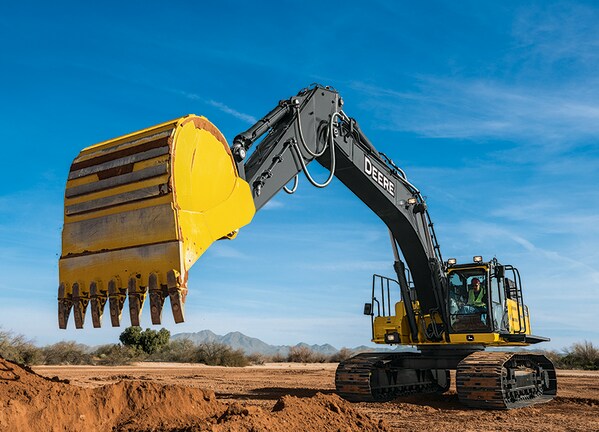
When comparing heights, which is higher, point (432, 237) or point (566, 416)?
point (432, 237)

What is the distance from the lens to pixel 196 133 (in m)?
7.48

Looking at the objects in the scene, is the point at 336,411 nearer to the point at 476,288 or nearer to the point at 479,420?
the point at 479,420

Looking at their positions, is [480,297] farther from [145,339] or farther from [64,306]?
[145,339]

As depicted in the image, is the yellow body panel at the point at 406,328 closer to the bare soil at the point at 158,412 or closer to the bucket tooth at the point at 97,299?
the bare soil at the point at 158,412

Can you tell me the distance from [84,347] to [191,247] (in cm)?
2986

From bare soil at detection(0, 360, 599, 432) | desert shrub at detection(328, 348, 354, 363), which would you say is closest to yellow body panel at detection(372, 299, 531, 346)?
bare soil at detection(0, 360, 599, 432)

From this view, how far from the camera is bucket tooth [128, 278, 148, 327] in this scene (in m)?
6.88

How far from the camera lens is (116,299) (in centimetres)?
710

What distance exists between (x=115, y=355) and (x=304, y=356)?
42.1ft

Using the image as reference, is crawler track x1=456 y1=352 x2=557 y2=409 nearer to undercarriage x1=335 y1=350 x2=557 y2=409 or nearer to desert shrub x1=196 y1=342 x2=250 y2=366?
undercarriage x1=335 y1=350 x2=557 y2=409

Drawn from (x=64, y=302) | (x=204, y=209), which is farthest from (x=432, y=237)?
(x=64, y=302)

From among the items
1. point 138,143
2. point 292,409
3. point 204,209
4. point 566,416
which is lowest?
point 566,416

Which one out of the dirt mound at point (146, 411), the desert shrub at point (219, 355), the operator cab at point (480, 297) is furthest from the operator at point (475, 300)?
the desert shrub at point (219, 355)

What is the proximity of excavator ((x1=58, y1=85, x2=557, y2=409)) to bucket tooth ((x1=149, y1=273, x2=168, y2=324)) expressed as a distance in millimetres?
12
